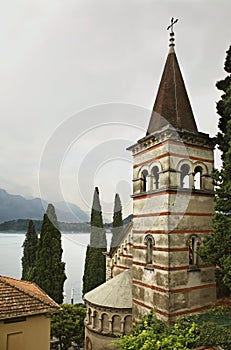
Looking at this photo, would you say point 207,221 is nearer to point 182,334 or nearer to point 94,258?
point 182,334

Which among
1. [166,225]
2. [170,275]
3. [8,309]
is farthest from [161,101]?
[8,309]

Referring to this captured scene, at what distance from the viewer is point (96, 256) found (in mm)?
30156

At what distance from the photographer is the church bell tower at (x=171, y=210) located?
13.2 meters

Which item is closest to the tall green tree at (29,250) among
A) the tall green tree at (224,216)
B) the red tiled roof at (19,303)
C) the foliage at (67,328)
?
the foliage at (67,328)

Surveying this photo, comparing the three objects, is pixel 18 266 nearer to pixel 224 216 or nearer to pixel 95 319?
pixel 95 319

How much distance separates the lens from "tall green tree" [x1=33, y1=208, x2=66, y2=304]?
83.0ft

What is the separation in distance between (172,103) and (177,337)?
1087 cm

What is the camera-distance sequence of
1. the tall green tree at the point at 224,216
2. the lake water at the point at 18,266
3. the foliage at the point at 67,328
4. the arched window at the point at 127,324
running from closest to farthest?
the tall green tree at the point at 224,216 → the arched window at the point at 127,324 → the foliage at the point at 67,328 → the lake water at the point at 18,266

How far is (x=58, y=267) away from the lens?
25844mm

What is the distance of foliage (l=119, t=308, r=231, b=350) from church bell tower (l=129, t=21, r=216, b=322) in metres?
2.27

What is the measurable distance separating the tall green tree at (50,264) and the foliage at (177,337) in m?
15.9

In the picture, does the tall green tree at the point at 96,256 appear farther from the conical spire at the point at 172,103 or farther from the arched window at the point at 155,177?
the conical spire at the point at 172,103

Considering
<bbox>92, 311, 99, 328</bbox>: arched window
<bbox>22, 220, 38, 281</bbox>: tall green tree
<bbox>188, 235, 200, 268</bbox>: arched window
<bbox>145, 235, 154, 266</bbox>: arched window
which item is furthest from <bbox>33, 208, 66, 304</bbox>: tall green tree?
<bbox>188, 235, 200, 268</bbox>: arched window

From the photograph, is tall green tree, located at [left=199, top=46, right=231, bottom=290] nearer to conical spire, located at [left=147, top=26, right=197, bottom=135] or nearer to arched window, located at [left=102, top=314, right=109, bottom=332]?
conical spire, located at [left=147, top=26, right=197, bottom=135]
